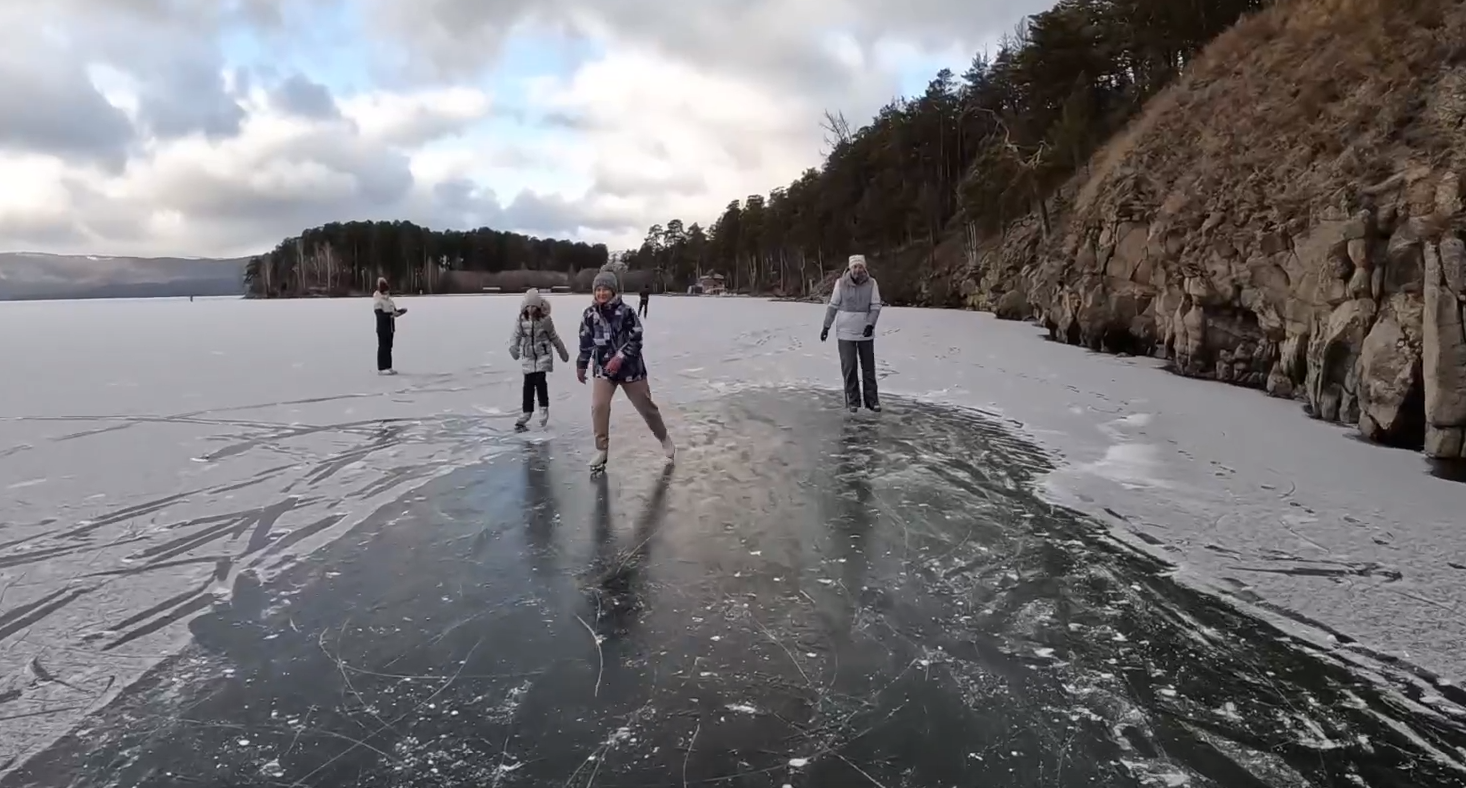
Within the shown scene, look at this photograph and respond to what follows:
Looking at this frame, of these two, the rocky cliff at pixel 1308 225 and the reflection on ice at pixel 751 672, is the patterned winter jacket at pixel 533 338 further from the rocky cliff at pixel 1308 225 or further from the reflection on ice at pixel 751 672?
the rocky cliff at pixel 1308 225

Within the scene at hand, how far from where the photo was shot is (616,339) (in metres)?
7.37

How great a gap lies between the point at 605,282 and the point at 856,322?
3684mm

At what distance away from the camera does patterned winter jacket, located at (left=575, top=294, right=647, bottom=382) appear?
7.34m

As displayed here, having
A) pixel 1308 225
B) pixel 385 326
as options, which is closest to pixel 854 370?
pixel 1308 225

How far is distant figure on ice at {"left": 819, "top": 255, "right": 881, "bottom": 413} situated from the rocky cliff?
514cm

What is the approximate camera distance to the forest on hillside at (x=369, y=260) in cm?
11988

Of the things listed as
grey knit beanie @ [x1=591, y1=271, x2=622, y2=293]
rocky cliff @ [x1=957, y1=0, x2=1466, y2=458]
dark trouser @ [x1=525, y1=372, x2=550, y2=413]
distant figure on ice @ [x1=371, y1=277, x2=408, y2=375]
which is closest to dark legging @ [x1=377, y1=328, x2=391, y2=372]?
distant figure on ice @ [x1=371, y1=277, x2=408, y2=375]

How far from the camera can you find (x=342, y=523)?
586 cm

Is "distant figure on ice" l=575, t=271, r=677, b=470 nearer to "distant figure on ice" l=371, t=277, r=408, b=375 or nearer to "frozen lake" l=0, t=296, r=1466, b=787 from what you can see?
"frozen lake" l=0, t=296, r=1466, b=787

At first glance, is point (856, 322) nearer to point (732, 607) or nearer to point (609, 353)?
point (609, 353)

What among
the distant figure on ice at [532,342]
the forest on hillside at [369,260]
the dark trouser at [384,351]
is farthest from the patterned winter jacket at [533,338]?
the forest on hillside at [369,260]

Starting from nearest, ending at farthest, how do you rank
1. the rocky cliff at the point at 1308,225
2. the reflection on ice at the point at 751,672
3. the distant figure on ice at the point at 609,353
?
the reflection on ice at the point at 751,672 → the distant figure on ice at the point at 609,353 → the rocky cliff at the point at 1308,225

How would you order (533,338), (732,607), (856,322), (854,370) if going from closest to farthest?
1. (732,607)
2. (533,338)
3. (856,322)
4. (854,370)

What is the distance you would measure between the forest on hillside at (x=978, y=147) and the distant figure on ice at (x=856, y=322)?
27.3 metres
